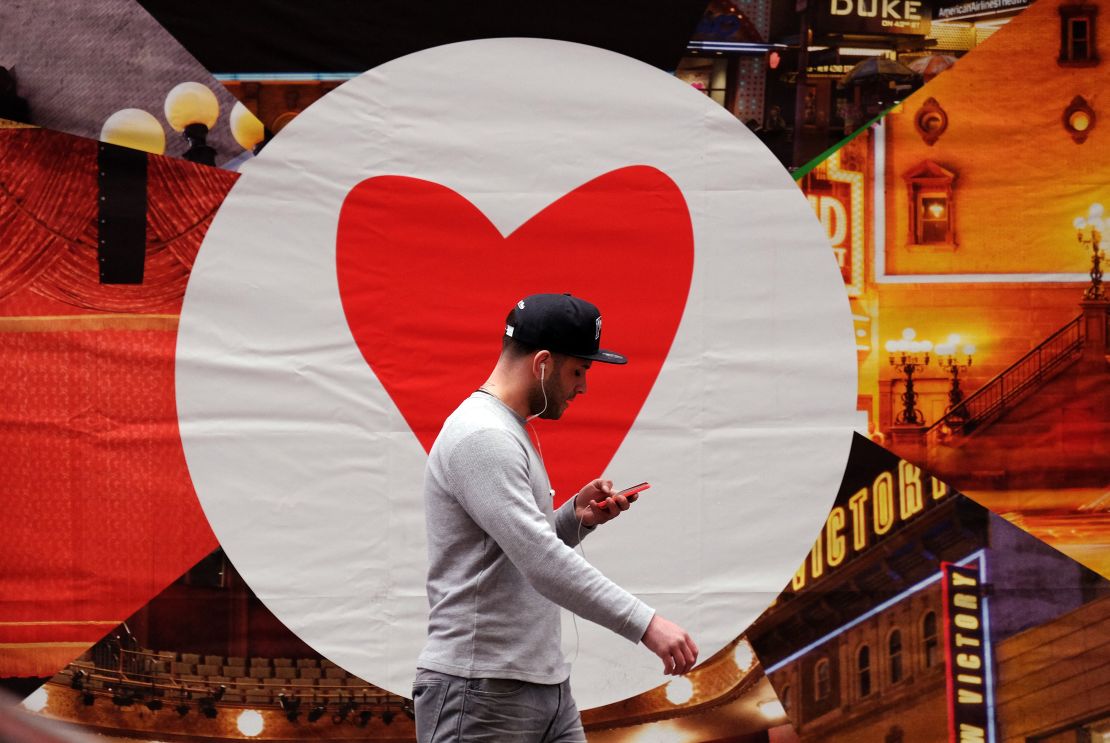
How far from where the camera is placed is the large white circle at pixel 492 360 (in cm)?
Answer: 332

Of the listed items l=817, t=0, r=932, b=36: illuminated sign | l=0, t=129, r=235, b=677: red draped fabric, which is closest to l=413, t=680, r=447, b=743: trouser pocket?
l=0, t=129, r=235, b=677: red draped fabric

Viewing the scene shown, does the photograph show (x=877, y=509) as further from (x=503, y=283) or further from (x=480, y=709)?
(x=480, y=709)

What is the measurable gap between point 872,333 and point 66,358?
2.28 metres

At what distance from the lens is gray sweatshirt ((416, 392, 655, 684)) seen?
198cm

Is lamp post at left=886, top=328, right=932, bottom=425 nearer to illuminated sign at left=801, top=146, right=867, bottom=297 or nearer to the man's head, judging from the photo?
illuminated sign at left=801, top=146, right=867, bottom=297

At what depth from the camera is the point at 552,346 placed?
7.09ft

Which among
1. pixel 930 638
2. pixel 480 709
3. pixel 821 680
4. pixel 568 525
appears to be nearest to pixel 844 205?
pixel 930 638

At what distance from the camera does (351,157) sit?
3350 mm

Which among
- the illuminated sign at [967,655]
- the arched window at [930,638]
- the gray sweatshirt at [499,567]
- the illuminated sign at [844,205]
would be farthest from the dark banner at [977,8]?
the gray sweatshirt at [499,567]

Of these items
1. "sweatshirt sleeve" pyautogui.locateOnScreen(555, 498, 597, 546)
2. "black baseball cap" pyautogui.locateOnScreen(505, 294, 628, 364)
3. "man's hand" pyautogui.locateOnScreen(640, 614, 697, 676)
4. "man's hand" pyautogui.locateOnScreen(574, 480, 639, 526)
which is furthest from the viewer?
"sweatshirt sleeve" pyautogui.locateOnScreen(555, 498, 597, 546)

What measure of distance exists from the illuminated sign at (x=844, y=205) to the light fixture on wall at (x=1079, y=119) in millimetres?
597

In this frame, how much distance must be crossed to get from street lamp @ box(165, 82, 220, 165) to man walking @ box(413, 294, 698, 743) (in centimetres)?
155

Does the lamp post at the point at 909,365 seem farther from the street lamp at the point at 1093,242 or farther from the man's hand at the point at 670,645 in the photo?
the man's hand at the point at 670,645

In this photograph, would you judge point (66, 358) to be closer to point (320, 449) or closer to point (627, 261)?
point (320, 449)
